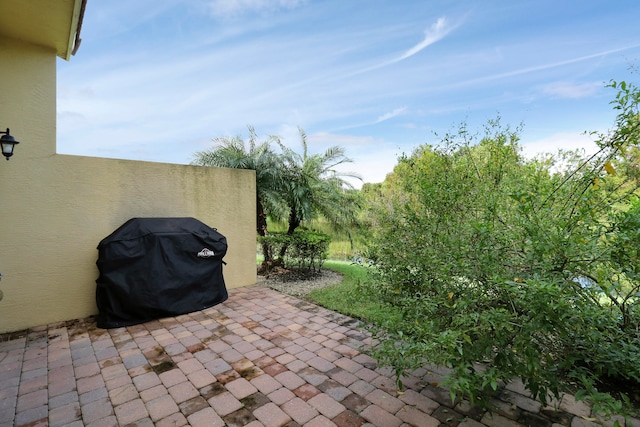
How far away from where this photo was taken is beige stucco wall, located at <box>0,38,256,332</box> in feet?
13.0

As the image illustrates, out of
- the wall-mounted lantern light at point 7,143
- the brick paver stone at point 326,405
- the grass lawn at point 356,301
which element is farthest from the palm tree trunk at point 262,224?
the brick paver stone at point 326,405

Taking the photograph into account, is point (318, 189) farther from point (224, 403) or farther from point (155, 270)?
point (224, 403)

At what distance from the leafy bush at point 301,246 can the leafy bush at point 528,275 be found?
4.25 metres

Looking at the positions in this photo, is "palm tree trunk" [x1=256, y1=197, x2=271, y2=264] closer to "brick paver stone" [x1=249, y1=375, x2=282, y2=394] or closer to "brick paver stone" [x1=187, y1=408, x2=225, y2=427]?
"brick paver stone" [x1=249, y1=375, x2=282, y2=394]

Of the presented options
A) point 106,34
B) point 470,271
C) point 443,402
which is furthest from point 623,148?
point 106,34

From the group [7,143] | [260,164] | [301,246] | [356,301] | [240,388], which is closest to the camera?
[240,388]

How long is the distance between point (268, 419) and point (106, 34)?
25.6ft

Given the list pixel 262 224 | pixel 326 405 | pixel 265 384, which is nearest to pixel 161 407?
pixel 265 384

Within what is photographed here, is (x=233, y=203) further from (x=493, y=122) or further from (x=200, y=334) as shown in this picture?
(x=493, y=122)

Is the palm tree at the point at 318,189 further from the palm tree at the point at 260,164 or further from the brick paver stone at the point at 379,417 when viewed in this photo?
the brick paver stone at the point at 379,417

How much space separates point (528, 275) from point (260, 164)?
6656mm

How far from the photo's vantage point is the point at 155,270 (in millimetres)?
4312

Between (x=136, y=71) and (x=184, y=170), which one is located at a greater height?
(x=136, y=71)

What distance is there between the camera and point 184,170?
5.35 meters
